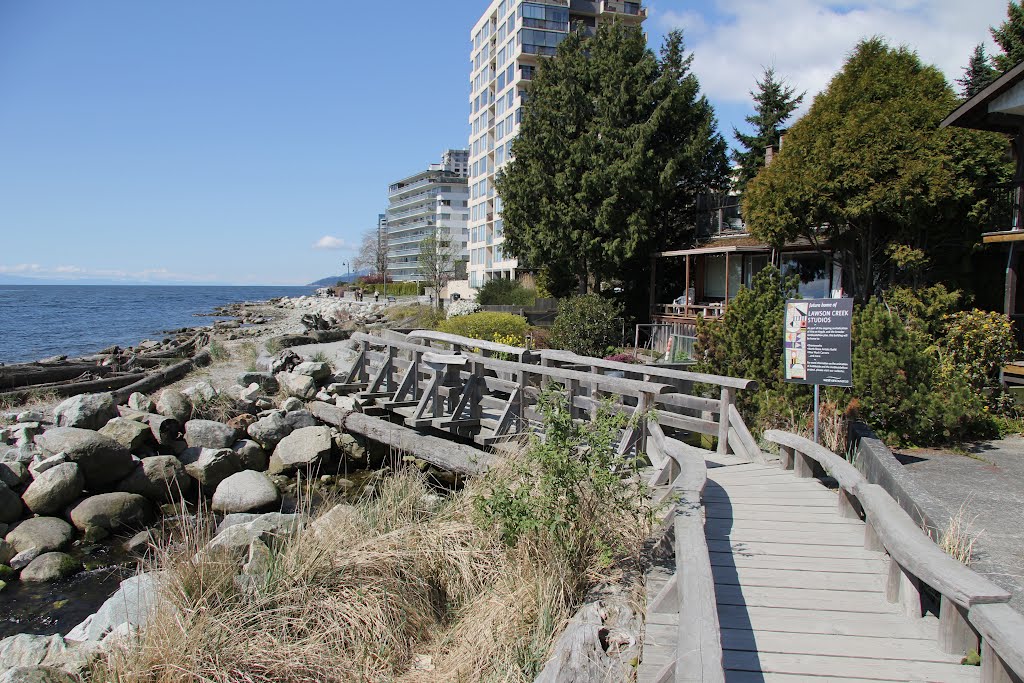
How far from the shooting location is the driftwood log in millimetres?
9984

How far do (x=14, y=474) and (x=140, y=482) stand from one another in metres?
1.70

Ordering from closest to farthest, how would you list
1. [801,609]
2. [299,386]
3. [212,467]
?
1. [801,609]
2. [212,467]
3. [299,386]

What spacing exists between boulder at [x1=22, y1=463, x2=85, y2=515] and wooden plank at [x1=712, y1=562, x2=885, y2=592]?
30.4ft

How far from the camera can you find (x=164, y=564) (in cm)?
559

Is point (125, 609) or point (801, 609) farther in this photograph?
point (125, 609)

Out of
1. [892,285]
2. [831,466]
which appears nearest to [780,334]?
[831,466]

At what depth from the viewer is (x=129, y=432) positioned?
11.7 meters

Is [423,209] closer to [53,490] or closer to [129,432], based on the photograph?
[129,432]

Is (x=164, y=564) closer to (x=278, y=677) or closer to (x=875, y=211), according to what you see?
(x=278, y=677)

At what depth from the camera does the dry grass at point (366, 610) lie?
4.83 meters

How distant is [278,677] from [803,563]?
3.96 m

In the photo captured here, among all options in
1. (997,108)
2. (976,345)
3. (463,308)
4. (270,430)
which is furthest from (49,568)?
(463,308)

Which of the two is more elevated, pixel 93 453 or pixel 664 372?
pixel 664 372

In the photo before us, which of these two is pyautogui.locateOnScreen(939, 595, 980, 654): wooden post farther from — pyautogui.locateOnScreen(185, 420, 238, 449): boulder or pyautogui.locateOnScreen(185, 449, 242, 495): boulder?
pyautogui.locateOnScreen(185, 420, 238, 449): boulder
